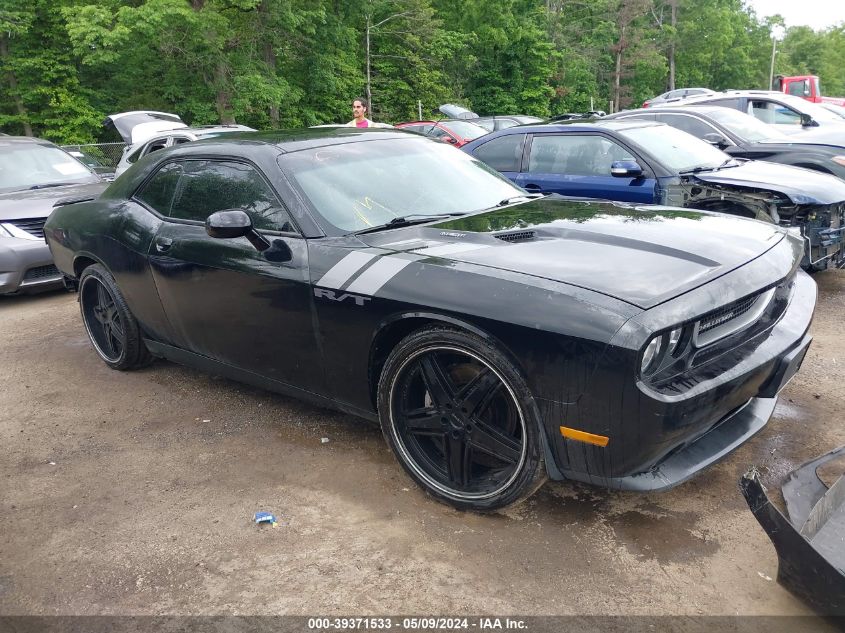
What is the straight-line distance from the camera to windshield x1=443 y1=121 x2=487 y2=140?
49.0 feet

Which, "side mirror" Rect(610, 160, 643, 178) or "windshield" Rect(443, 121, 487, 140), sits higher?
"windshield" Rect(443, 121, 487, 140)

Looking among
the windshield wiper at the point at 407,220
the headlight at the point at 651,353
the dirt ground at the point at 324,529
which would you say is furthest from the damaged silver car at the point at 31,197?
the headlight at the point at 651,353

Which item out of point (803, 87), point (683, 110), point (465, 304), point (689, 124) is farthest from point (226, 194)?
point (803, 87)

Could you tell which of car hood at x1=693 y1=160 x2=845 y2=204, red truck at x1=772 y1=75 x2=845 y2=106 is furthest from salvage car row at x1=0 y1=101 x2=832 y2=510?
red truck at x1=772 y1=75 x2=845 y2=106

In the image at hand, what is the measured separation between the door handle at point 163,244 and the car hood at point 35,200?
3.47 m

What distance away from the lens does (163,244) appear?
401 centimetres

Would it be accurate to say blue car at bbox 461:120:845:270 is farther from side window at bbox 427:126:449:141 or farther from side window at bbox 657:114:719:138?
side window at bbox 427:126:449:141

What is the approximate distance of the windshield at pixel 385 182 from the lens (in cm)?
346

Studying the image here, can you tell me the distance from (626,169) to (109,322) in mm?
4401

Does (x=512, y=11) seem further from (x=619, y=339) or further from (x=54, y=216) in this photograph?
(x=619, y=339)

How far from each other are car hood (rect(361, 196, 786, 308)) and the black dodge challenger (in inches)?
0.5

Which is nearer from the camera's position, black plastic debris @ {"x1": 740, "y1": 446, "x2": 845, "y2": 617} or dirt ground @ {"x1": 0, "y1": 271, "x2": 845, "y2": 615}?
black plastic debris @ {"x1": 740, "y1": 446, "x2": 845, "y2": 617}

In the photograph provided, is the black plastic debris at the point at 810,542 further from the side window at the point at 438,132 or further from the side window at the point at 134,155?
the side window at the point at 438,132

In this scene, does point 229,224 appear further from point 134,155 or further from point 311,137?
point 134,155
